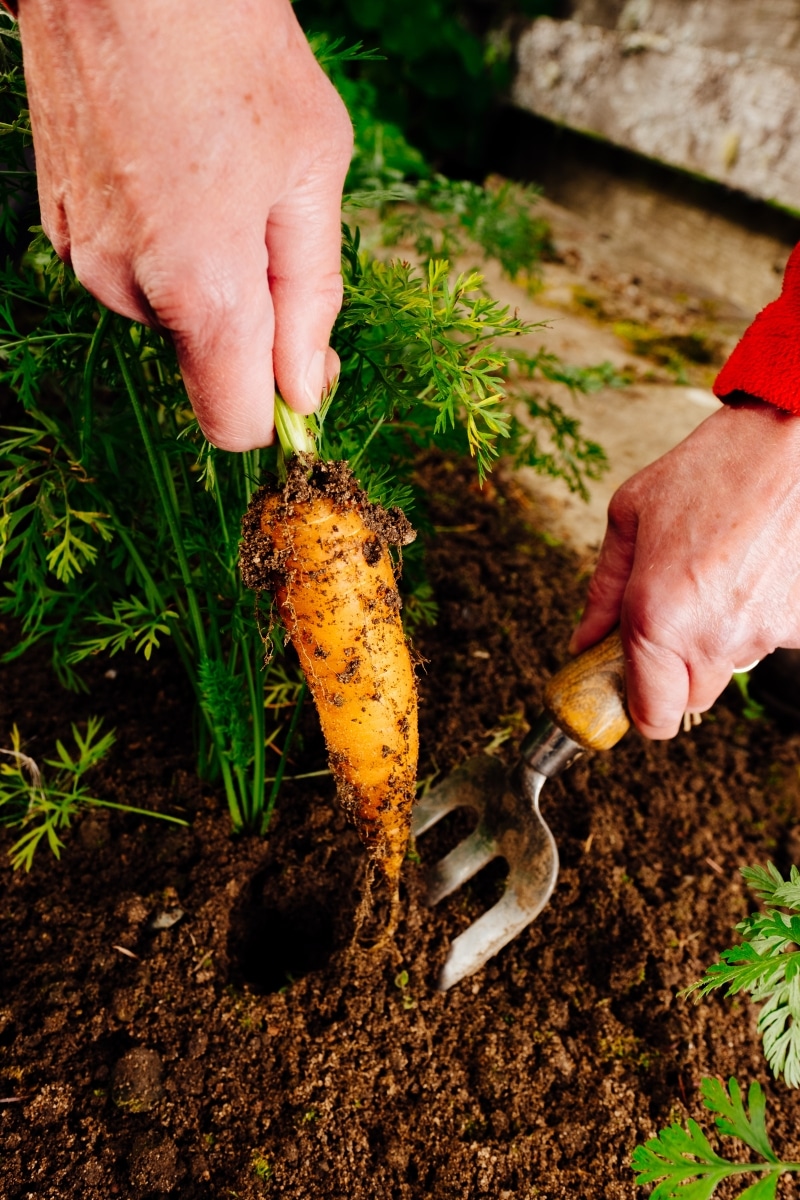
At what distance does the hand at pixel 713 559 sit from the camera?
45.4 inches

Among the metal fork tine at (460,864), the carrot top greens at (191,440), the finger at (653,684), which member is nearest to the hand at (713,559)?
the finger at (653,684)

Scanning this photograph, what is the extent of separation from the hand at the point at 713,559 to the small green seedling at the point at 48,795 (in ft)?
2.91

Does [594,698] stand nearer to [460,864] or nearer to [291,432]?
[460,864]

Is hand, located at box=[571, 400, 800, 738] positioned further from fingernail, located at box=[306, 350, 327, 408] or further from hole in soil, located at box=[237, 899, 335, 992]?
hole in soil, located at box=[237, 899, 335, 992]

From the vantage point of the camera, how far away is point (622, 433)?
285 centimetres

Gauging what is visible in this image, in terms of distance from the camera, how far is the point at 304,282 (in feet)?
3.05

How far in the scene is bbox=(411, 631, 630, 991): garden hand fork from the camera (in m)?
1.31

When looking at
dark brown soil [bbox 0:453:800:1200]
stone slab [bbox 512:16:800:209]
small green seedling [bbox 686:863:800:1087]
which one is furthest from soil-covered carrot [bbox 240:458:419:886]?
stone slab [bbox 512:16:800:209]

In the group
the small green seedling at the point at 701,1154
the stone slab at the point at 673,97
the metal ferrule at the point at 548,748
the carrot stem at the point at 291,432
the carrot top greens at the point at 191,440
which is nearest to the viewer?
the small green seedling at the point at 701,1154

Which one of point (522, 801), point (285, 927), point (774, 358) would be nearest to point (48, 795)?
point (285, 927)

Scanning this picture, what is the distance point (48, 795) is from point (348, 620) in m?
0.79

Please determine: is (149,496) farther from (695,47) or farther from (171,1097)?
(695,47)

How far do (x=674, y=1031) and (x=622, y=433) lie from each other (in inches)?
77.9

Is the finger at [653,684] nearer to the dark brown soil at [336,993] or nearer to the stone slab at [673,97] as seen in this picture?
the dark brown soil at [336,993]
